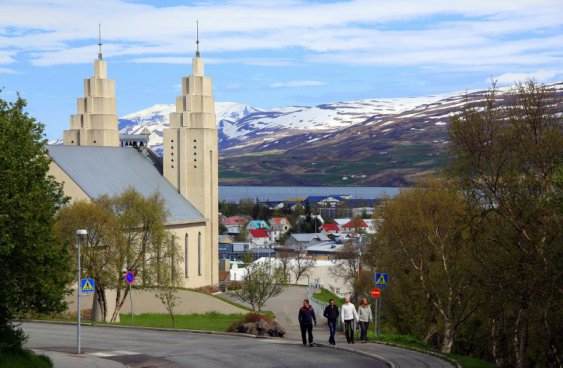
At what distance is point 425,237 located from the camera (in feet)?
181

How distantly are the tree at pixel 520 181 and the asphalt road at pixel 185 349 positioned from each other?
236 inches

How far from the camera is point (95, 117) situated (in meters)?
92.2

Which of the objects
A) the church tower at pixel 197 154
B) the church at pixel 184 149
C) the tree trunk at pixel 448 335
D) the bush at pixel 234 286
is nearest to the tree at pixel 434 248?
the tree trunk at pixel 448 335

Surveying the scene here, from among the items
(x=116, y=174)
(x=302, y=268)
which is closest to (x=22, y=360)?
(x=116, y=174)

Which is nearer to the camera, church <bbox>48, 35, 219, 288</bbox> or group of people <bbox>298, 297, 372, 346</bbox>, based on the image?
group of people <bbox>298, 297, 372, 346</bbox>

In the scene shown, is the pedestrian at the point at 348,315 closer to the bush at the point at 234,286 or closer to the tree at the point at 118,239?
the tree at the point at 118,239

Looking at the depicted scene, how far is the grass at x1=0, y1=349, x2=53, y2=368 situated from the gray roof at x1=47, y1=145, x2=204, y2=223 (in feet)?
144

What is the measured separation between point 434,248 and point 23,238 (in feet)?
96.3

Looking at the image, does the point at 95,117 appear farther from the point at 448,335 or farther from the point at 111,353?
the point at 111,353

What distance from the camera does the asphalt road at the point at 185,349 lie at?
32500 mm

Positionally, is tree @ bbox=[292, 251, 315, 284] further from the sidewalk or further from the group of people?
the sidewalk

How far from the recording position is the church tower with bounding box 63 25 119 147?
92.1 m

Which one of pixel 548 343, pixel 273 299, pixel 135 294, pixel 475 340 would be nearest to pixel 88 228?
pixel 135 294

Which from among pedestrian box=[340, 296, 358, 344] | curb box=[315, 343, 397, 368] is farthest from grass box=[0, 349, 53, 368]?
pedestrian box=[340, 296, 358, 344]
